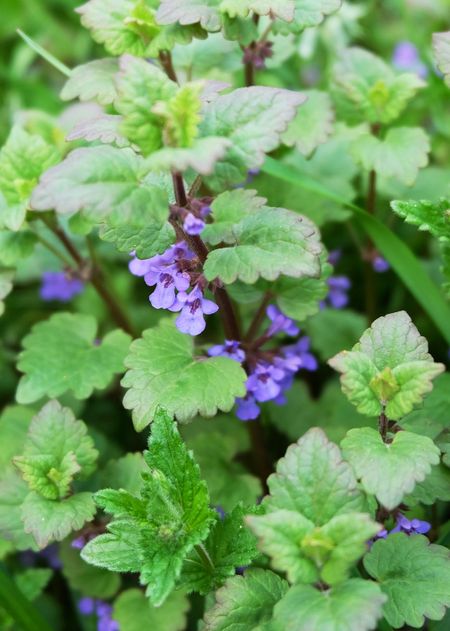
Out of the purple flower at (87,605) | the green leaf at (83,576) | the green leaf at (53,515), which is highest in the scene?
the green leaf at (53,515)

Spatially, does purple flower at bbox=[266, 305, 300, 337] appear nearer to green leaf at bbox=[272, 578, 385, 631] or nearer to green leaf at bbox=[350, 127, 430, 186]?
green leaf at bbox=[350, 127, 430, 186]

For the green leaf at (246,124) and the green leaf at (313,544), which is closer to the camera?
the green leaf at (313,544)

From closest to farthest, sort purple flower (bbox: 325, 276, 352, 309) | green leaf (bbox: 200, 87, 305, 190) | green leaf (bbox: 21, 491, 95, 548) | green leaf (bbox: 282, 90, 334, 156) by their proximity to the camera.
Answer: green leaf (bbox: 200, 87, 305, 190), green leaf (bbox: 21, 491, 95, 548), green leaf (bbox: 282, 90, 334, 156), purple flower (bbox: 325, 276, 352, 309)

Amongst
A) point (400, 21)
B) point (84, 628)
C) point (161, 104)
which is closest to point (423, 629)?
point (84, 628)

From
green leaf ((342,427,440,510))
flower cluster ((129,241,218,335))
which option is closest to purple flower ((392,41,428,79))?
flower cluster ((129,241,218,335))

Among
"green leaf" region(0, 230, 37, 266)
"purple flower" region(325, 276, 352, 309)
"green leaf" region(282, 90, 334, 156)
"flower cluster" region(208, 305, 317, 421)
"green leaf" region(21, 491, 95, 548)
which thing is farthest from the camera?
"purple flower" region(325, 276, 352, 309)

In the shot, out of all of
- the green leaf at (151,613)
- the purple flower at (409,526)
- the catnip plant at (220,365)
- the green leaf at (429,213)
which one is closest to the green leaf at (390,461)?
the catnip plant at (220,365)

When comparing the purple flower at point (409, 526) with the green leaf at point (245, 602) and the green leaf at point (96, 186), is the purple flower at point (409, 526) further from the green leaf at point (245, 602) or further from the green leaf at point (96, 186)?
the green leaf at point (96, 186)
